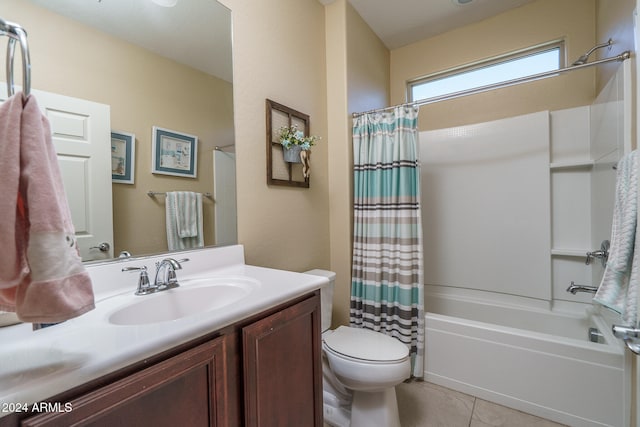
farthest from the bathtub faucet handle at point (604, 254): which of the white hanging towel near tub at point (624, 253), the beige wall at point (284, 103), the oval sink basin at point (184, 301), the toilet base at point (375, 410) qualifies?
the oval sink basin at point (184, 301)

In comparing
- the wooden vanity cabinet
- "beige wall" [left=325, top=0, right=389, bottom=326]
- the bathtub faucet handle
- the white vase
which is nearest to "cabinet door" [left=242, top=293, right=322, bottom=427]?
the wooden vanity cabinet

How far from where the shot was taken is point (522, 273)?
6.91ft

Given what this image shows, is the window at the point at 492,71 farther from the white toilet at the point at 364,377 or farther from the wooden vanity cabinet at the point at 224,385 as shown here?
the wooden vanity cabinet at the point at 224,385

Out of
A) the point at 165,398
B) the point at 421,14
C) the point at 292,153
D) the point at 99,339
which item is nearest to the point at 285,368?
the point at 165,398

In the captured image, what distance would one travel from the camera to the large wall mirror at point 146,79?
85cm

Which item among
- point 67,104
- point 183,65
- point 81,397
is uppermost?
point 183,65

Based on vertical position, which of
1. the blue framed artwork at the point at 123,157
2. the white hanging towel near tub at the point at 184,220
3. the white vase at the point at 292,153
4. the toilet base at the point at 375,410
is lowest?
the toilet base at the point at 375,410

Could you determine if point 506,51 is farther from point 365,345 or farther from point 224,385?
point 224,385

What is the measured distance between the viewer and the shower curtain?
70.7 inches

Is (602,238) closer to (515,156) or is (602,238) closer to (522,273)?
(522,273)

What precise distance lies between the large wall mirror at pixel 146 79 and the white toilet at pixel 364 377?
2.73 feet

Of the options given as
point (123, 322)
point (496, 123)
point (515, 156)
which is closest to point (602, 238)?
point (515, 156)

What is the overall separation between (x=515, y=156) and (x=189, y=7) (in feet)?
7.96

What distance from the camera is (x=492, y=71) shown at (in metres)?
2.36
